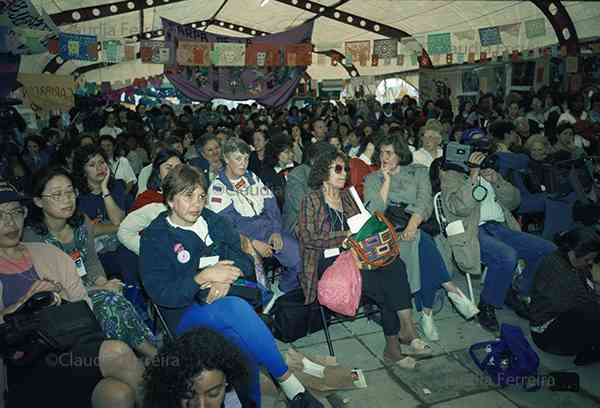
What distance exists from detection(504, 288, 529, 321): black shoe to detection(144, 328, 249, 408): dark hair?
311cm

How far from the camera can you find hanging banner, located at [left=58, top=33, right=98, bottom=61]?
32.9 ft

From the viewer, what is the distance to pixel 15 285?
8.04 feet

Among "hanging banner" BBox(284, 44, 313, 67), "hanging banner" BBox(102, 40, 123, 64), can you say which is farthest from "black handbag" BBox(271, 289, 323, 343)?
"hanging banner" BBox(102, 40, 123, 64)

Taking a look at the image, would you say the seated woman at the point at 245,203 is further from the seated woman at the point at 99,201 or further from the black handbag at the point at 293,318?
the seated woman at the point at 99,201

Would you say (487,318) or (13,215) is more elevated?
(13,215)

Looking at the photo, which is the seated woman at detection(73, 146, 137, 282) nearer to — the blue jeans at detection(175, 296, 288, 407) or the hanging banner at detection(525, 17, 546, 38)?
the blue jeans at detection(175, 296, 288, 407)

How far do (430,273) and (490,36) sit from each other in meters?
9.79

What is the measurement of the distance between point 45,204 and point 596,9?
12731 mm

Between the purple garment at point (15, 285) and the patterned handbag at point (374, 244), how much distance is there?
6.78ft

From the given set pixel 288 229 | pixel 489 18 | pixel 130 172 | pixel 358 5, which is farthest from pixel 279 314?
pixel 358 5

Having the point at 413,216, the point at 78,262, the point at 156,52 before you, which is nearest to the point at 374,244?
the point at 413,216

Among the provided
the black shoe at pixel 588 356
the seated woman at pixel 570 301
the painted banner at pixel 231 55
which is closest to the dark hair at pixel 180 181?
the seated woman at pixel 570 301

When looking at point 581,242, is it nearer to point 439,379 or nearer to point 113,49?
point 439,379

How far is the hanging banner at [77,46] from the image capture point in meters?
10.0
